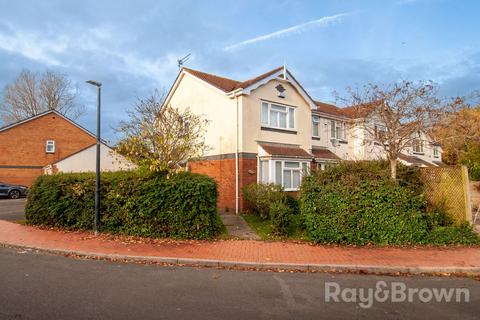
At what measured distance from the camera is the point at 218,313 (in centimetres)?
467

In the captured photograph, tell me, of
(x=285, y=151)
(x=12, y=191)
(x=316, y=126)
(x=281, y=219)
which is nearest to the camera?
(x=281, y=219)

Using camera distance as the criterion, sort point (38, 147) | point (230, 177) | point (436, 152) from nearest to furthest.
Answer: point (230, 177), point (38, 147), point (436, 152)

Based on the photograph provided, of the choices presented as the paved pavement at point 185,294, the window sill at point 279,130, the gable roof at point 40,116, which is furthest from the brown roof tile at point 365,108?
the gable roof at point 40,116

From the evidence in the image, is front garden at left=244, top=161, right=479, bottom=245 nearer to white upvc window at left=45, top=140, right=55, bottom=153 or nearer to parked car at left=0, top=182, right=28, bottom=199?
parked car at left=0, top=182, right=28, bottom=199

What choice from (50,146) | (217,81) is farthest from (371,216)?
(50,146)

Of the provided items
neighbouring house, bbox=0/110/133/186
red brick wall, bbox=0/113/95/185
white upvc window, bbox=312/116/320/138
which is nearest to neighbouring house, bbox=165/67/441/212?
white upvc window, bbox=312/116/320/138

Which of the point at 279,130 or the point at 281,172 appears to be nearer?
the point at 281,172

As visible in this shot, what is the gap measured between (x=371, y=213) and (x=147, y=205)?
6407 mm

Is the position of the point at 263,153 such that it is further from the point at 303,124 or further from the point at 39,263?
the point at 39,263

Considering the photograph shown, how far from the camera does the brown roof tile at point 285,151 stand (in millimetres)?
16828

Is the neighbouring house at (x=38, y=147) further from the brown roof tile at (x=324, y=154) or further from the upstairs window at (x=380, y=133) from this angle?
the upstairs window at (x=380, y=133)

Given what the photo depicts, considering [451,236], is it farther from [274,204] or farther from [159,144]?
[159,144]

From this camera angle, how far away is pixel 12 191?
80.8 feet

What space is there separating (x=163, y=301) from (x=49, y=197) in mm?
8439
